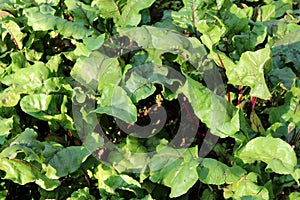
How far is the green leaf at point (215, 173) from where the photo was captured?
78.7 inches

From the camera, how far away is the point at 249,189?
2.05 m

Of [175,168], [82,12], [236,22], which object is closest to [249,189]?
[175,168]

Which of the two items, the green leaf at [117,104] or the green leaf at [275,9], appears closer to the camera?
the green leaf at [117,104]

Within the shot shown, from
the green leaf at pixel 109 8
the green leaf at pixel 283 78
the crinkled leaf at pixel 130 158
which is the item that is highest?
the green leaf at pixel 109 8

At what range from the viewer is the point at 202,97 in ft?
6.79

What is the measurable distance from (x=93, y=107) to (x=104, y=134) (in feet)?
0.52

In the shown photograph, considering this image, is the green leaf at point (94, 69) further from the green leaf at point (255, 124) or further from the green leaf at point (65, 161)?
the green leaf at point (255, 124)

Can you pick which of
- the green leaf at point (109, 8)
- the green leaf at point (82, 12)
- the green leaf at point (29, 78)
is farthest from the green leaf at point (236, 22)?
the green leaf at point (29, 78)

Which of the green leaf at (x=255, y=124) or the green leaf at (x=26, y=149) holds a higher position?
the green leaf at (x=26, y=149)

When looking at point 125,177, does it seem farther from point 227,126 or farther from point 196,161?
point 227,126

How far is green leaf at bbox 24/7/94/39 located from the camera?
244 cm

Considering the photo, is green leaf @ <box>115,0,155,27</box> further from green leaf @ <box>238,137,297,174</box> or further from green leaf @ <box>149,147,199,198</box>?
green leaf @ <box>238,137,297,174</box>

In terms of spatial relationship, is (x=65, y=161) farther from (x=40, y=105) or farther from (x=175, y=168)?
(x=175, y=168)

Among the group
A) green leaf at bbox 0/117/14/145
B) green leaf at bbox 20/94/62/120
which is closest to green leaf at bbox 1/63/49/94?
green leaf at bbox 20/94/62/120
